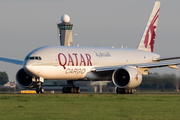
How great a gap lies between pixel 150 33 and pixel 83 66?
13261mm

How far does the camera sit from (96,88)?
47969 mm

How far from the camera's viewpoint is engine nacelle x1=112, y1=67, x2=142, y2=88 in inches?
1372

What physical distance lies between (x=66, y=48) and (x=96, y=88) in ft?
41.5

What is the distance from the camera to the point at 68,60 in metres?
35.2

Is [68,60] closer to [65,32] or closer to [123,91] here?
[123,91]

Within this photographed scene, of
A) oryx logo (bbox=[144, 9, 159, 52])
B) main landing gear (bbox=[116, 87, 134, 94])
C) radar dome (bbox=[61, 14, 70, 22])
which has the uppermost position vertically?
radar dome (bbox=[61, 14, 70, 22])

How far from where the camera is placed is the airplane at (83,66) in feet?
111

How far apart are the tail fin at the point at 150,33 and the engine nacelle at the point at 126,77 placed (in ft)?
32.6

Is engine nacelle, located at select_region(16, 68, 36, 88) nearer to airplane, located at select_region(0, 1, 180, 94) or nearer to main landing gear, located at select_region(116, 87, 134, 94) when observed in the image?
airplane, located at select_region(0, 1, 180, 94)

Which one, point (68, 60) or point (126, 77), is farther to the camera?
point (126, 77)

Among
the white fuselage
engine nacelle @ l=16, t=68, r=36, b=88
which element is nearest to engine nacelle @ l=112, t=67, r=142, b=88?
the white fuselage

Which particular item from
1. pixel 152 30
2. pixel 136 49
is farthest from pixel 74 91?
pixel 152 30

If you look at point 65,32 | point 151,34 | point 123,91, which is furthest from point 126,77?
point 65,32

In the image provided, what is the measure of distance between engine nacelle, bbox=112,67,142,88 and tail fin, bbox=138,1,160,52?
9948mm
